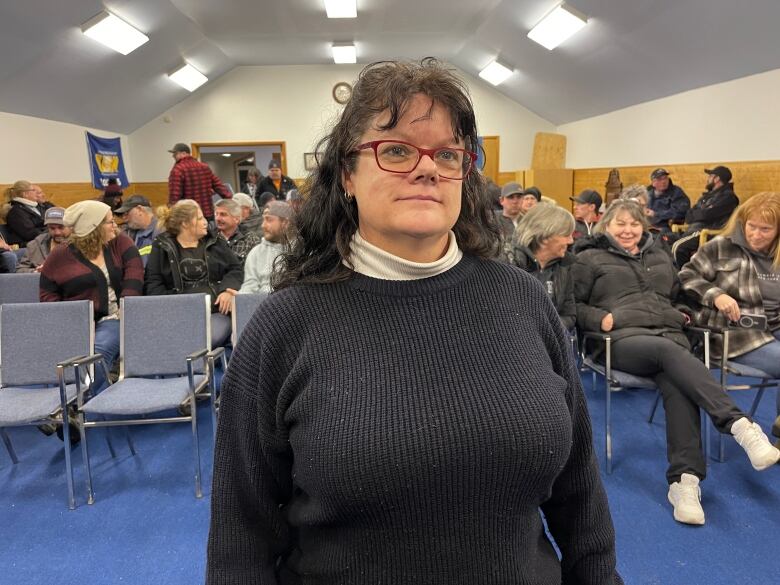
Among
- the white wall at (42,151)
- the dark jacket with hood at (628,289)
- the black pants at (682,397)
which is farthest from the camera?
the white wall at (42,151)

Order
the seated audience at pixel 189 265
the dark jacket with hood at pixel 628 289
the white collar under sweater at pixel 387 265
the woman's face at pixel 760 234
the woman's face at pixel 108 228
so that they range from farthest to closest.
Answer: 1. the seated audience at pixel 189 265
2. the woman's face at pixel 108 228
3. the woman's face at pixel 760 234
4. the dark jacket with hood at pixel 628 289
5. the white collar under sweater at pixel 387 265

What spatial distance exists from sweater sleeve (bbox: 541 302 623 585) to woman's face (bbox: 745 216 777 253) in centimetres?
244

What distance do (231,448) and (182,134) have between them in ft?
34.4

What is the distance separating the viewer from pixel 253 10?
6.78m

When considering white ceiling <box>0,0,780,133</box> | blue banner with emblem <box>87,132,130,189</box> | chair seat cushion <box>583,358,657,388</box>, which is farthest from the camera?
blue banner with emblem <box>87,132,130,189</box>

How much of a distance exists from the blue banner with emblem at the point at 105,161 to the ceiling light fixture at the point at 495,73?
673 centimetres

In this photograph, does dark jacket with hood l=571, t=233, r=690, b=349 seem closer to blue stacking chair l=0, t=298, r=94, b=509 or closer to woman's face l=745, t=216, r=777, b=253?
woman's face l=745, t=216, r=777, b=253

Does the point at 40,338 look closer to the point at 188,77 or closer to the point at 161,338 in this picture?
the point at 161,338

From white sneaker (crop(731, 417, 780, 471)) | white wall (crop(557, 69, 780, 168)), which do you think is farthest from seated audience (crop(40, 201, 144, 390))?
white wall (crop(557, 69, 780, 168))

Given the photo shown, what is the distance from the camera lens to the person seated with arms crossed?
268 cm

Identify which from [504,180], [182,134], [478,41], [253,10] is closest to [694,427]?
[253,10]

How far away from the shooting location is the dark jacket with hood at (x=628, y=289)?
2650 mm

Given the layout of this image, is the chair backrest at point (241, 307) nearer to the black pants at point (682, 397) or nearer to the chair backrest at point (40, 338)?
the chair backrest at point (40, 338)

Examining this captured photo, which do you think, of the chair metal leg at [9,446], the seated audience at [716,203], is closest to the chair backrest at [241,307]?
the chair metal leg at [9,446]
